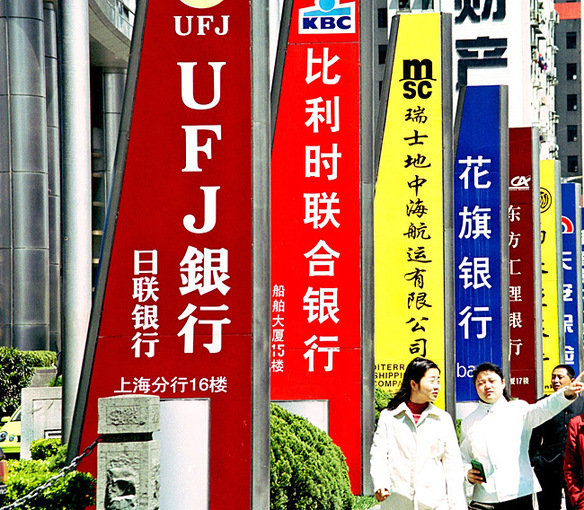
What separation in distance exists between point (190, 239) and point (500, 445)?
8.84ft

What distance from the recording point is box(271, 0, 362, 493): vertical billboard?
42.1ft

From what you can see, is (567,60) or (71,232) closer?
(71,232)

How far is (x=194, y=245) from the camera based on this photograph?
9008mm

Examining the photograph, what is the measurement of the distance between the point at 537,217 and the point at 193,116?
48.5 ft

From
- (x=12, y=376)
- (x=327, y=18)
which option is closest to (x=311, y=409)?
(x=327, y=18)

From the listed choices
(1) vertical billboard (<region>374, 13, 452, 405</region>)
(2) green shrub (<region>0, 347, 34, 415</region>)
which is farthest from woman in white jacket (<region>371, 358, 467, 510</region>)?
(2) green shrub (<region>0, 347, 34, 415</region>)

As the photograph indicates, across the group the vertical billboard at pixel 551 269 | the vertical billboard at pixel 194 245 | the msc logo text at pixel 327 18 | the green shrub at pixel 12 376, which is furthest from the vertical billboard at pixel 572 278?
the vertical billboard at pixel 194 245

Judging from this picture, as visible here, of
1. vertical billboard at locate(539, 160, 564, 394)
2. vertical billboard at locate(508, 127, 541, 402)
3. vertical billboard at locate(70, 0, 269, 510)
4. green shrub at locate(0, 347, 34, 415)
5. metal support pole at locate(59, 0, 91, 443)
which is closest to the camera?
vertical billboard at locate(70, 0, 269, 510)

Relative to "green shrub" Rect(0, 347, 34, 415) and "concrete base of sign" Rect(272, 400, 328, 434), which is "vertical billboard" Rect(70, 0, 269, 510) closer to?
"concrete base of sign" Rect(272, 400, 328, 434)

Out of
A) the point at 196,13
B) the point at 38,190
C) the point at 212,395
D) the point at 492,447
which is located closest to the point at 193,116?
the point at 196,13

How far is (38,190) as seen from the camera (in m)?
29.0

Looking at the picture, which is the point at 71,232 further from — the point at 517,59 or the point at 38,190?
the point at 517,59

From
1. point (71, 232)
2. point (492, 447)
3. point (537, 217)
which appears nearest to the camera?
point (492, 447)

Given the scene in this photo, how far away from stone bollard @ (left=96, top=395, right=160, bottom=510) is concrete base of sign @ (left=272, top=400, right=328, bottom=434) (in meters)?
5.32
